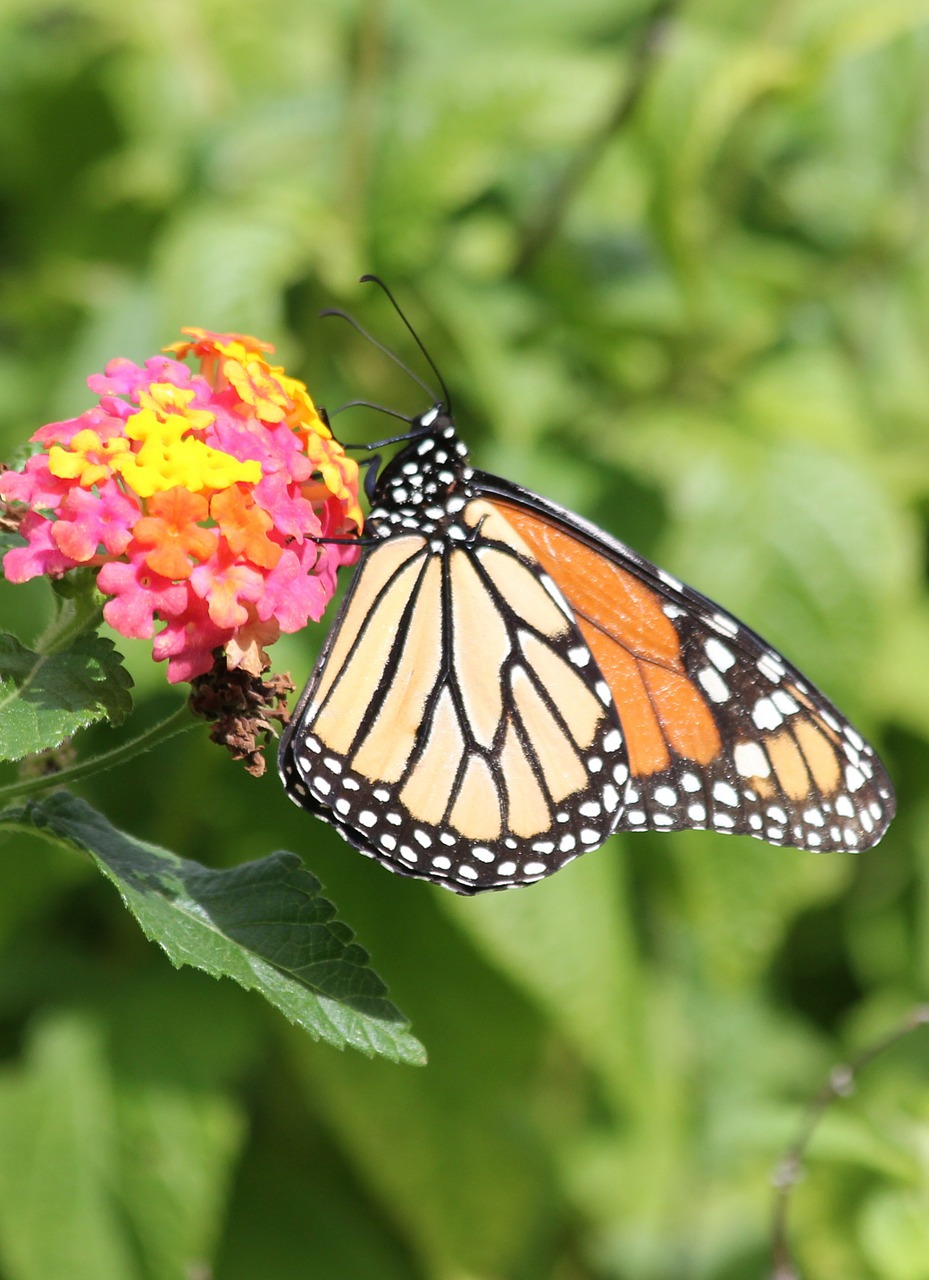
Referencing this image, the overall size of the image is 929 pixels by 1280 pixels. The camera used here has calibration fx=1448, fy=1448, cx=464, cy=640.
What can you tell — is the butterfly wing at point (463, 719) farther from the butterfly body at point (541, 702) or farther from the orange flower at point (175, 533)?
the orange flower at point (175, 533)

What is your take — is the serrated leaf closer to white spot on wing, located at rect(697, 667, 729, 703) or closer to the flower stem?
the flower stem

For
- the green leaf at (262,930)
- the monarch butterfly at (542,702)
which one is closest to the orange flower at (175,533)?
the green leaf at (262,930)

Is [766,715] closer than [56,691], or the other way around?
[56,691]

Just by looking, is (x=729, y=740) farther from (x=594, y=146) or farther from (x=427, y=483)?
(x=594, y=146)

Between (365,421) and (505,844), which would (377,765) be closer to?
(505,844)

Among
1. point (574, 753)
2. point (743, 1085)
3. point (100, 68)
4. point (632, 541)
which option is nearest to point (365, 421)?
point (632, 541)

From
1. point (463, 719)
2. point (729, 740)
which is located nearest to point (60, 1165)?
point (463, 719)
